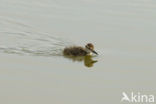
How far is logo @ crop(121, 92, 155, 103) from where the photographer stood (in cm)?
675

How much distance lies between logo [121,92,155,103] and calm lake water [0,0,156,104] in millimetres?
75

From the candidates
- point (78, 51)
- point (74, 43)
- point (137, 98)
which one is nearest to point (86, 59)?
point (78, 51)

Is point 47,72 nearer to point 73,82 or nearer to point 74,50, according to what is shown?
point 73,82

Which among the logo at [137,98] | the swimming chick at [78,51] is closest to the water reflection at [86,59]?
the swimming chick at [78,51]

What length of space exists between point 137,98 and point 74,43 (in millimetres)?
2286

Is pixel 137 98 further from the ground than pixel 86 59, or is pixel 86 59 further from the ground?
A: pixel 86 59

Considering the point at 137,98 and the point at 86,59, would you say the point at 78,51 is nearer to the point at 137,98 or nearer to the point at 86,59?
the point at 86,59

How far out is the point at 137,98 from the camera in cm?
682

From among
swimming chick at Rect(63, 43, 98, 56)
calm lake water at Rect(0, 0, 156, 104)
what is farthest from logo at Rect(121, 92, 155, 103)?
swimming chick at Rect(63, 43, 98, 56)

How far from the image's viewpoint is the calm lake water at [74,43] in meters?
6.90

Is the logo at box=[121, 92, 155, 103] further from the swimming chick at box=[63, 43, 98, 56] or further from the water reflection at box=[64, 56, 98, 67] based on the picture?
the swimming chick at box=[63, 43, 98, 56]

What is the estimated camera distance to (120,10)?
10695 mm

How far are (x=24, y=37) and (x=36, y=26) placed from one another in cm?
49

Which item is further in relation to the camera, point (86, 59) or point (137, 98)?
point (86, 59)
